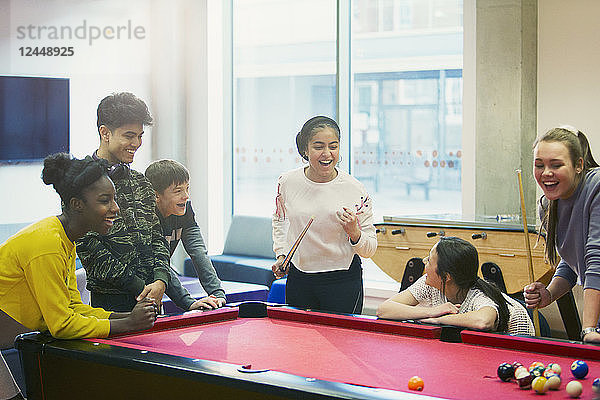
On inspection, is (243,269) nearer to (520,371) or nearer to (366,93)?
(366,93)

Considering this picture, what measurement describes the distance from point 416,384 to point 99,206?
1.23m

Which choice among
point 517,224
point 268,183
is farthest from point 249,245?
point 517,224

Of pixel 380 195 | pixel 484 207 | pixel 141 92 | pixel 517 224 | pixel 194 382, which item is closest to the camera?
pixel 194 382

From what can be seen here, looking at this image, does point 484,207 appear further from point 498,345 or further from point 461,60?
point 498,345

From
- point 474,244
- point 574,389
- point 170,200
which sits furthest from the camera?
point 474,244

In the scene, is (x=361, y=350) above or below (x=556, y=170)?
below

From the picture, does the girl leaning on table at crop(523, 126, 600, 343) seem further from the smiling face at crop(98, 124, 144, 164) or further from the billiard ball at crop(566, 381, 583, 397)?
the smiling face at crop(98, 124, 144, 164)

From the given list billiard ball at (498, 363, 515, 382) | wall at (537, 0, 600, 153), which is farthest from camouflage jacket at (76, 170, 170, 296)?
wall at (537, 0, 600, 153)

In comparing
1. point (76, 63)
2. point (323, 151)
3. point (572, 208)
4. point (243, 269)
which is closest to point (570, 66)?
point (323, 151)

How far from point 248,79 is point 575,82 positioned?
329 cm

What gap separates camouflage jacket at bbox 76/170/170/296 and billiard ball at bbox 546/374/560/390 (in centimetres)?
158

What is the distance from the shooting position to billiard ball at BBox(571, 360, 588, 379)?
2139 millimetres

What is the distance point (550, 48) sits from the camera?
5285mm

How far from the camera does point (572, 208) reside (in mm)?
2867
